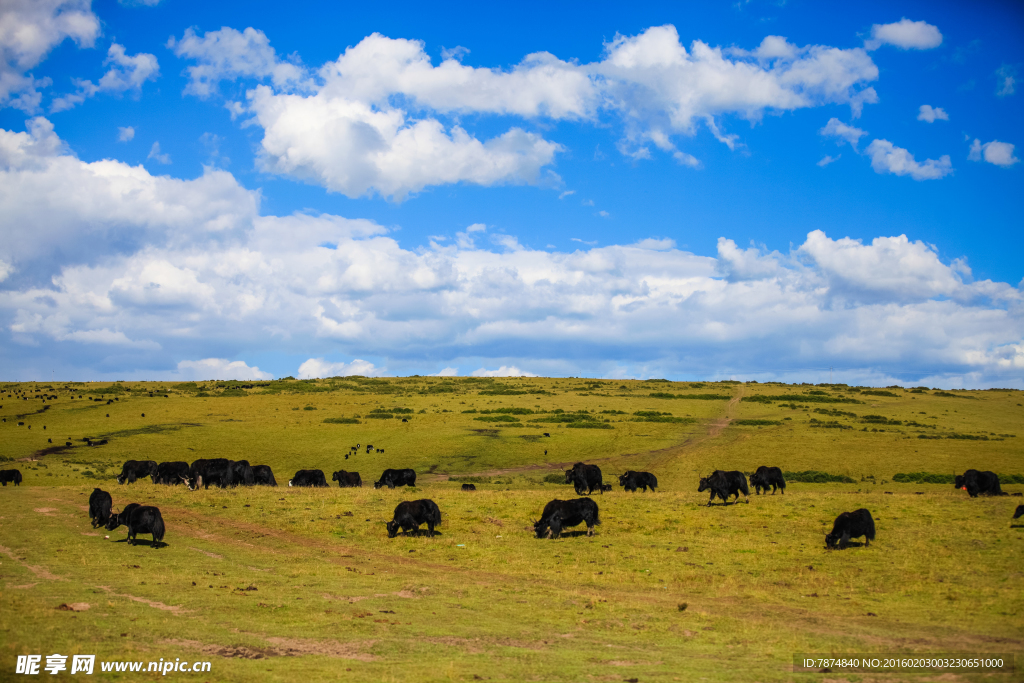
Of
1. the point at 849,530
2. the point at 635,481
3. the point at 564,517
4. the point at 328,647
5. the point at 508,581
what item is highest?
the point at 849,530

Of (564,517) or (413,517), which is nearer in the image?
(564,517)

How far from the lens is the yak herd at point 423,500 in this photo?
2159 cm

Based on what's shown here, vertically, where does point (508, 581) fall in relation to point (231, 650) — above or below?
below

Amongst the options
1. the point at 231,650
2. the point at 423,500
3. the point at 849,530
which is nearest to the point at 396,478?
the point at 423,500

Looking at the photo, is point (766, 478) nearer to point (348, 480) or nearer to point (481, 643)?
point (348, 480)

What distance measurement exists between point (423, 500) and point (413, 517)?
2.28ft

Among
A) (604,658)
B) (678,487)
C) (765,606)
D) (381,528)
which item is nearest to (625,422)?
(678,487)

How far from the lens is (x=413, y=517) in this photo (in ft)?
80.6

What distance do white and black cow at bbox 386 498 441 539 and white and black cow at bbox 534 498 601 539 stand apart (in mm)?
3695

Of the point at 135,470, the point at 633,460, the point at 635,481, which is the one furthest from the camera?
the point at 633,460

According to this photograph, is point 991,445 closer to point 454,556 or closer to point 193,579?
point 454,556

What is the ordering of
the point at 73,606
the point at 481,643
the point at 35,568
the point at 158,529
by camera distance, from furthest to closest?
the point at 158,529
the point at 35,568
the point at 73,606
the point at 481,643

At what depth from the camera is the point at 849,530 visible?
70.6 feet

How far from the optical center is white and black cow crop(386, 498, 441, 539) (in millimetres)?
24312
